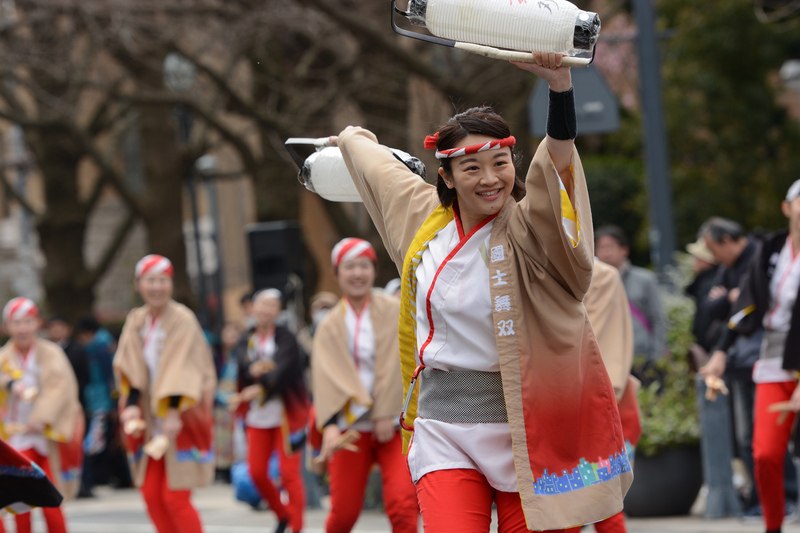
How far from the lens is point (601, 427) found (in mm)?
3707

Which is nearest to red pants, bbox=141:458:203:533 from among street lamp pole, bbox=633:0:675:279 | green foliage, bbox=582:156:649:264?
street lamp pole, bbox=633:0:675:279

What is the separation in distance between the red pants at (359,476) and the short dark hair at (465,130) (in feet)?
8.33

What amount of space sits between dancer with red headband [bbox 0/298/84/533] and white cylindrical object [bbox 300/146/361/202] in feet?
16.0

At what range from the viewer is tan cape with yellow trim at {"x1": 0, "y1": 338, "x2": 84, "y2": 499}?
29.4 ft

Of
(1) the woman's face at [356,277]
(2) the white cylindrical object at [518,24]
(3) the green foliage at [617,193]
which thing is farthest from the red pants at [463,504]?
(3) the green foliage at [617,193]

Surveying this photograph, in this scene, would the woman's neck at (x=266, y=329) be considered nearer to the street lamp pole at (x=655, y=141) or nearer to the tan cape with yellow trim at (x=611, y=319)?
the street lamp pole at (x=655, y=141)

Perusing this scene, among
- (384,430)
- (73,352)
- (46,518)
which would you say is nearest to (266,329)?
(46,518)

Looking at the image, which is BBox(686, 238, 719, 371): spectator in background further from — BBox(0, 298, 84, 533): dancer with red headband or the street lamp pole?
BBox(0, 298, 84, 533): dancer with red headband

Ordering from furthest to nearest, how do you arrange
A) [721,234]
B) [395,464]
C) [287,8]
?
[287,8]
[721,234]
[395,464]

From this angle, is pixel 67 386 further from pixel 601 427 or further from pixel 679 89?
pixel 679 89

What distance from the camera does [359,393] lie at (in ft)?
22.2

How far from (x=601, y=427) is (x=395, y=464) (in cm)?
294

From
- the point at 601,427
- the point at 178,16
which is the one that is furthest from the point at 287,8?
the point at 601,427

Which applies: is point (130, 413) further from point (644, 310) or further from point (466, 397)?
point (466, 397)
